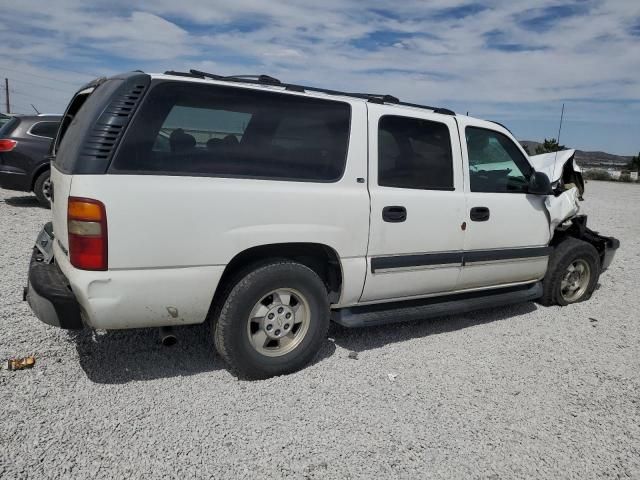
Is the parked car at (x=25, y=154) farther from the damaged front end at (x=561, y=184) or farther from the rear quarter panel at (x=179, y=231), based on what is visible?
the damaged front end at (x=561, y=184)

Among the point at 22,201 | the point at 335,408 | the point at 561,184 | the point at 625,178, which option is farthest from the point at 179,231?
the point at 625,178

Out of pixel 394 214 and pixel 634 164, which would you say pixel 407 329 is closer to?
pixel 394 214

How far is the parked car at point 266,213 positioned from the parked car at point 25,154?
5829 millimetres

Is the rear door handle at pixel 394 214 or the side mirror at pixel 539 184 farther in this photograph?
the side mirror at pixel 539 184

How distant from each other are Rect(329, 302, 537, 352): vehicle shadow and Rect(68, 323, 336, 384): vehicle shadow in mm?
215

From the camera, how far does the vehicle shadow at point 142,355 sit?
3.31 meters

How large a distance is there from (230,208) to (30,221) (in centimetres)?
650

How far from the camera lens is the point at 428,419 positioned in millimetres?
2982

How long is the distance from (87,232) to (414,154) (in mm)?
2399

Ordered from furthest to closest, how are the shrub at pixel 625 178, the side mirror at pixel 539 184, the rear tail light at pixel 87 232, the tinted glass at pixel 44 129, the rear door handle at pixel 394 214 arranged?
1. the shrub at pixel 625 178
2. the tinted glass at pixel 44 129
3. the side mirror at pixel 539 184
4. the rear door handle at pixel 394 214
5. the rear tail light at pixel 87 232

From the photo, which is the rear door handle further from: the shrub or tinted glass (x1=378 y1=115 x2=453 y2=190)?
the shrub

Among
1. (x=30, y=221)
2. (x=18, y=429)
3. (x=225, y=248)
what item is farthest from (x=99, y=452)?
(x=30, y=221)

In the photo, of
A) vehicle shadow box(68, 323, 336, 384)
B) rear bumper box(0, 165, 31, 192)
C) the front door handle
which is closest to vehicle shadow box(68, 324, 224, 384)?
vehicle shadow box(68, 323, 336, 384)

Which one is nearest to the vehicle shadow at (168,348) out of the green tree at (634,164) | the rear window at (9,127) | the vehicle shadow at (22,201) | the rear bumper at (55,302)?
the rear bumper at (55,302)
